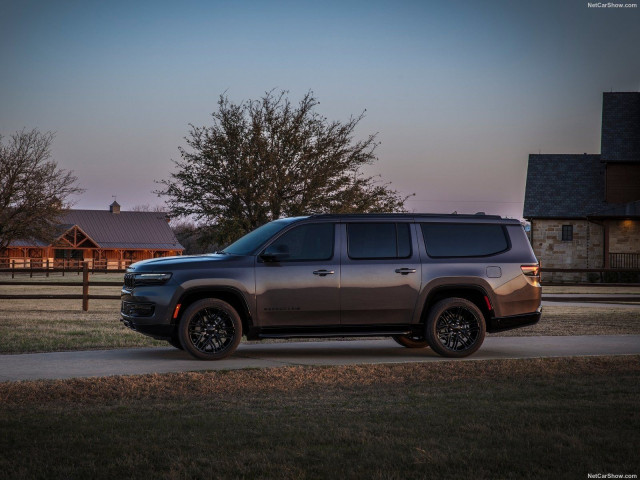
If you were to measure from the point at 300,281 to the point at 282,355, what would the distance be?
1.37 meters

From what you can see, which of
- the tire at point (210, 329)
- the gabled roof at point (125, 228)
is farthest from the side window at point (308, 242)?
the gabled roof at point (125, 228)

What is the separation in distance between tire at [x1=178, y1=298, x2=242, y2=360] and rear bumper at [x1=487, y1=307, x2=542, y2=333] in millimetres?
3824

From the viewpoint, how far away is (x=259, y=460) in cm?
650

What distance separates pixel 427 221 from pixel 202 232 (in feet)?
70.1

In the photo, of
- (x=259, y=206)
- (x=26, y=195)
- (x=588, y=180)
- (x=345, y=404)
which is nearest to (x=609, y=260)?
(x=588, y=180)

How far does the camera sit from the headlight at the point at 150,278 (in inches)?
485

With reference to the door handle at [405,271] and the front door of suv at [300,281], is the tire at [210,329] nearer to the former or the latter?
the front door of suv at [300,281]

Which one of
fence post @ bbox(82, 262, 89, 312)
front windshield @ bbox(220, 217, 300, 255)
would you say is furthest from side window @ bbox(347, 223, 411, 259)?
fence post @ bbox(82, 262, 89, 312)

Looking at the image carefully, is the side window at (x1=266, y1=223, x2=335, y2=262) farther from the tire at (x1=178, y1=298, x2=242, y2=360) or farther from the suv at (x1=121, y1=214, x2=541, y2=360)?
the tire at (x1=178, y1=298, x2=242, y2=360)

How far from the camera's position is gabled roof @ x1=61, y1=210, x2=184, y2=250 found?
318 ft

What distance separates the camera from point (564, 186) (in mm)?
55312

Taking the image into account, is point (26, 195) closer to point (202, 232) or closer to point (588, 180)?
point (202, 232)

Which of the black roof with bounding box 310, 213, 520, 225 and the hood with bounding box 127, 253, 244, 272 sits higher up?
the black roof with bounding box 310, 213, 520, 225

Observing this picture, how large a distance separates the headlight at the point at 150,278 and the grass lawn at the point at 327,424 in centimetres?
197
